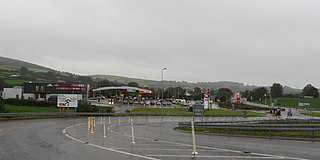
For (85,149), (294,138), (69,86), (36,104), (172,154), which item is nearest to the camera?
(172,154)

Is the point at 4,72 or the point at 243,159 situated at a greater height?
the point at 4,72

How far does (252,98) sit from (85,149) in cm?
17333

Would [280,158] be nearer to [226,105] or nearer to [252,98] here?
[226,105]

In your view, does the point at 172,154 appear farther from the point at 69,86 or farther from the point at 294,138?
the point at 69,86

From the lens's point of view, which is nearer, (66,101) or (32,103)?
(66,101)

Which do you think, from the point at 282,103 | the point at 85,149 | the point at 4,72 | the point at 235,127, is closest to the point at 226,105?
the point at 282,103

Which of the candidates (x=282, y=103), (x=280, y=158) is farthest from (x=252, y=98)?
(x=280, y=158)

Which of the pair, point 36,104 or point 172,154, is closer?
point 172,154

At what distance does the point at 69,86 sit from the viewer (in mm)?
97250

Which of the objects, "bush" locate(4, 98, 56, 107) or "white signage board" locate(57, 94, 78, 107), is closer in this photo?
"white signage board" locate(57, 94, 78, 107)

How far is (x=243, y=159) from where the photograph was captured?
10.7 metres

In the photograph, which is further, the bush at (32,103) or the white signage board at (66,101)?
the bush at (32,103)

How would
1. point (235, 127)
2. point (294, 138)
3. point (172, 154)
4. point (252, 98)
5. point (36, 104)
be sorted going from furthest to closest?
point (252, 98) < point (36, 104) < point (235, 127) < point (294, 138) < point (172, 154)

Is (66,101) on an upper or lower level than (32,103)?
upper
